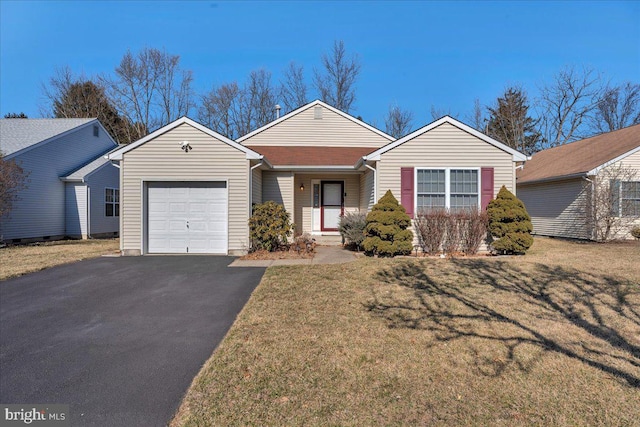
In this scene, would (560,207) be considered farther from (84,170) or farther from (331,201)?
(84,170)

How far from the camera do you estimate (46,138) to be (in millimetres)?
15586

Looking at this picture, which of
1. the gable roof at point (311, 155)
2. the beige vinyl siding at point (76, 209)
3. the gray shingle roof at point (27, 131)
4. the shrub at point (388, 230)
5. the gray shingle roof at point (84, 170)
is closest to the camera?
the shrub at point (388, 230)

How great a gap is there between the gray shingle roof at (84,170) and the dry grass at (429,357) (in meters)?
14.7

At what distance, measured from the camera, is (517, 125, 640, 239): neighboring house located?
12.9m

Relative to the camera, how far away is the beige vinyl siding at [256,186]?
11.1 meters

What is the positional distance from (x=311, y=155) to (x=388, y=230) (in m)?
5.37

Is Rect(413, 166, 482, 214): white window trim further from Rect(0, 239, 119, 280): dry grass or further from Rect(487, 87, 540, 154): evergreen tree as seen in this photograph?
Rect(487, 87, 540, 154): evergreen tree

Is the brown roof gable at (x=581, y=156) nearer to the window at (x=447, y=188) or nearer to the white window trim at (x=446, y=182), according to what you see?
the white window trim at (x=446, y=182)

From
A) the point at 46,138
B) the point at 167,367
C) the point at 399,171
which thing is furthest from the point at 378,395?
the point at 46,138

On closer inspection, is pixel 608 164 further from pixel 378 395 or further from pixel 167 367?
pixel 167 367

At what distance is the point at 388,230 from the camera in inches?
378

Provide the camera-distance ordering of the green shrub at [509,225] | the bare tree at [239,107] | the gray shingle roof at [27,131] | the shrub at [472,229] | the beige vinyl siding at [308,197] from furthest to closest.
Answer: the bare tree at [239,107] → the gray shingle roof at [27,131] → the beige vinyl siding at [308,197] → the shrub at [472,229] → the green shrub at [509,225]

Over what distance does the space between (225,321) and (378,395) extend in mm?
2730

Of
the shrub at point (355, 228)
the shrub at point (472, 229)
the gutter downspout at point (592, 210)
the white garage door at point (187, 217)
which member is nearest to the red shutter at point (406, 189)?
the shrub at point (355, 228)
